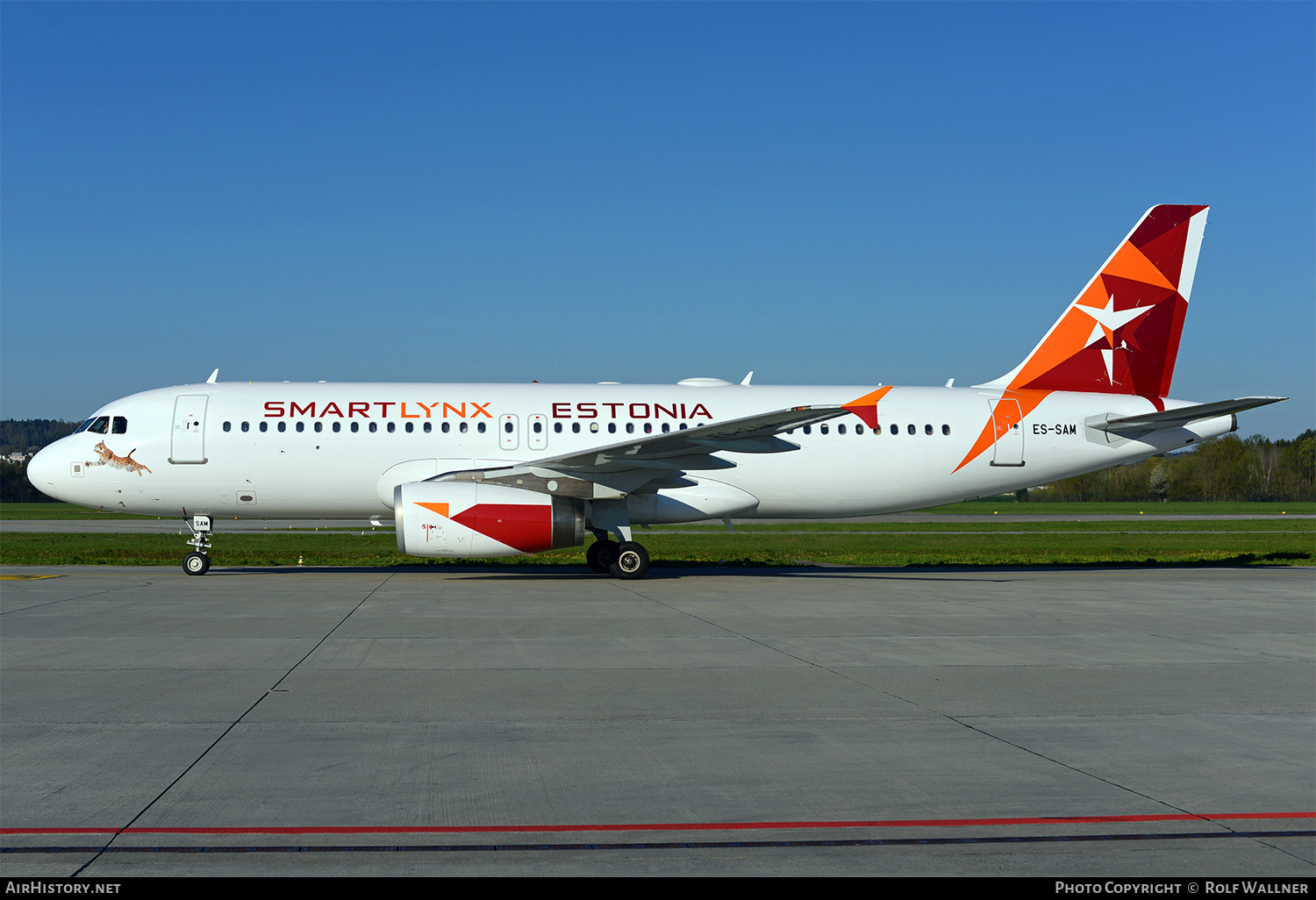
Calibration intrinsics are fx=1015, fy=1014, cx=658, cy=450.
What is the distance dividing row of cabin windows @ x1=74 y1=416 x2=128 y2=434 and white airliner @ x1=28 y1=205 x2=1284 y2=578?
0.15 ft

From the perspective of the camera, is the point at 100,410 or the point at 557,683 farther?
the point at 100,410

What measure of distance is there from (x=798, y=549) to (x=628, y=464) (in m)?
11.2

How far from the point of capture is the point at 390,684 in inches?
329

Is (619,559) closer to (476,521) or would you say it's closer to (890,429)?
(476,521)

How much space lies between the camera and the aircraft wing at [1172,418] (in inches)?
742

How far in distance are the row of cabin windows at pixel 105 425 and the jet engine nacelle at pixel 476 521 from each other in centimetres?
584

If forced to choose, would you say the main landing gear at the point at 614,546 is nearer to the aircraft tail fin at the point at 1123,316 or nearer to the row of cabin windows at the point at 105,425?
the row of cabin windows at the point at 105,425

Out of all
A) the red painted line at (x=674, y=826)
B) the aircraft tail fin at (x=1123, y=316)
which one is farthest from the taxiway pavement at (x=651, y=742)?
the aircraft tail fin at (x=1123, y=316)

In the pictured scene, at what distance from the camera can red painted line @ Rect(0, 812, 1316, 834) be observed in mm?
4727

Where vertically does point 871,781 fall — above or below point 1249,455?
below

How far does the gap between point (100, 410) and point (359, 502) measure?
525cm
